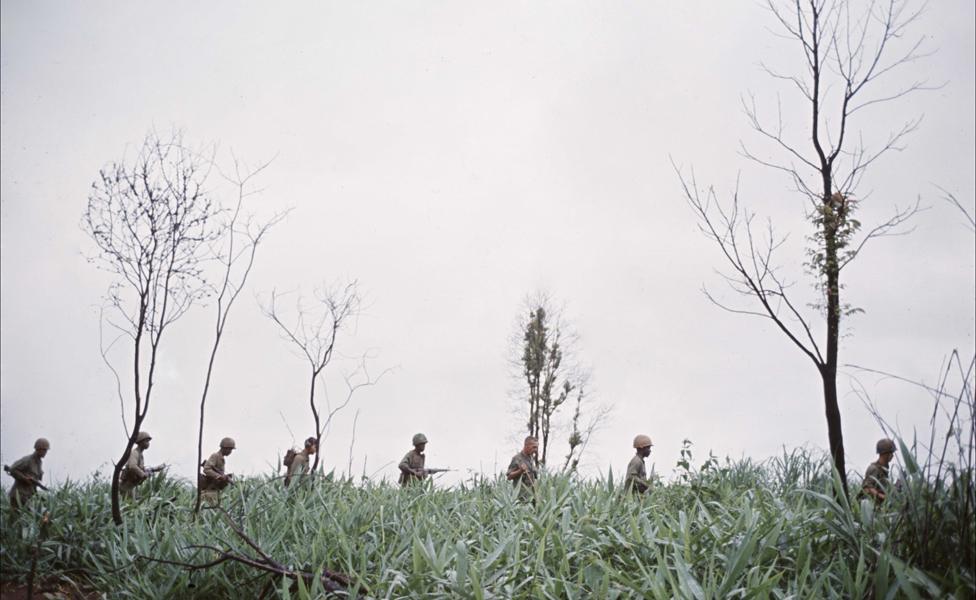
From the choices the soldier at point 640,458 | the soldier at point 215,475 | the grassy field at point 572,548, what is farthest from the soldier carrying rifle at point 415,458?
the grassy field at point 572,548

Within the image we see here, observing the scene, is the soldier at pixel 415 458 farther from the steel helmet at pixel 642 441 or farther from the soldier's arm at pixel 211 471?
the steel helmet at pixel 642 441

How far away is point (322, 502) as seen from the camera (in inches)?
260

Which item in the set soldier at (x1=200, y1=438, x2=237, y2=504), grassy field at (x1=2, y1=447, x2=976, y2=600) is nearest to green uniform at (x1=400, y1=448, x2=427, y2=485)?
soldier at (x1=200, y1=438, x2=237, y2=504)

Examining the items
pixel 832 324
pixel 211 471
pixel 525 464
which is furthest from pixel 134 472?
pixel 832 324

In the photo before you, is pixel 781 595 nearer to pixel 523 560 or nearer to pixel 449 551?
pixel 523 560

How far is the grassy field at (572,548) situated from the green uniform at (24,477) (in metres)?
4.46

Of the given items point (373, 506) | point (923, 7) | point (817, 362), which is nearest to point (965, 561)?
point (373, 506)

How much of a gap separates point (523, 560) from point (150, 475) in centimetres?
834

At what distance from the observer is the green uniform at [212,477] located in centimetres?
1027

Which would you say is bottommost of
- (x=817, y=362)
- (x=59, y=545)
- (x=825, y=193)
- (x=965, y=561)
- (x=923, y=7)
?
(x=59, y=545)

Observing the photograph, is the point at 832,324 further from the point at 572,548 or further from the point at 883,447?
the point at 572,548

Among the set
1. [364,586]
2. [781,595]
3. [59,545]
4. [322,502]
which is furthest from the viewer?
[59,545]

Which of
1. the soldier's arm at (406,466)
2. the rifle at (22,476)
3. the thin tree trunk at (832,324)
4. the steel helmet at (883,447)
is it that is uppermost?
the thin tree trunk at (832,324)

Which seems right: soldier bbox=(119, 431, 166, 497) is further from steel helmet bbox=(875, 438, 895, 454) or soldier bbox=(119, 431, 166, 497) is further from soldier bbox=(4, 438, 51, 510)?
steel helmet bbox=(875, 438, 895, 454)
